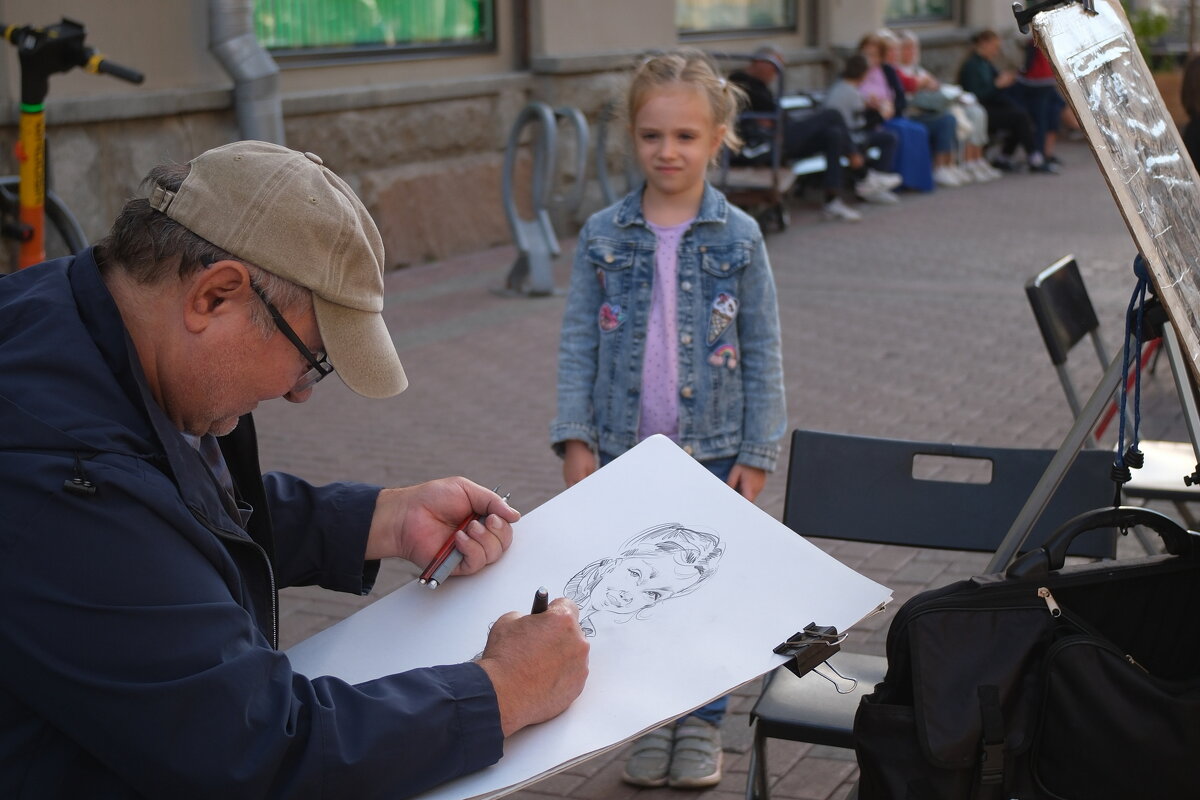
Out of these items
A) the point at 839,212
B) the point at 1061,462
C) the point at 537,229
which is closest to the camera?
the point at 1061,462

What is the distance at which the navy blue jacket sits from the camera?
1456 millimetres

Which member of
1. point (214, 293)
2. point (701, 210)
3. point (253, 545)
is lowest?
point (253, 545)

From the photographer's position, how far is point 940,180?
14.1 m

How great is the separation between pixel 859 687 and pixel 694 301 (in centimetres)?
102

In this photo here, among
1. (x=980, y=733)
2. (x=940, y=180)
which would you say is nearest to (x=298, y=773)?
(x=980, y=733)

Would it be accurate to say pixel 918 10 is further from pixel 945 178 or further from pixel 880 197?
pixel 880 197

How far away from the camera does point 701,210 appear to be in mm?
3260

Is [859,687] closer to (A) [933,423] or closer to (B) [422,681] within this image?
(B) [422,681]

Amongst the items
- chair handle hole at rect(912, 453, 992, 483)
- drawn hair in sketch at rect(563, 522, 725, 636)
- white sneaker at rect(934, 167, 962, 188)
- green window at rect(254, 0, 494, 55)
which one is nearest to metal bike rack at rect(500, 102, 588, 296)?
green window at rect(254, 0, 494, 55)

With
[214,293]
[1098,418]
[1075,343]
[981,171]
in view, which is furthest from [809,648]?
[981,171]

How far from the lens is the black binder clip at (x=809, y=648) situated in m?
1.82

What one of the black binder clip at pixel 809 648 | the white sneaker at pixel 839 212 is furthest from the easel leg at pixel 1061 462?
the white sneaker at pixel 839 212

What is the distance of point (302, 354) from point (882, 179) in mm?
12023

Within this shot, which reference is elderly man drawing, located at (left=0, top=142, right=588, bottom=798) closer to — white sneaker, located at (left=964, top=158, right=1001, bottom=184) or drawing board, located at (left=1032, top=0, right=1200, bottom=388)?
drawing board, located at (left=1032, top=0, right=1200, bottom=388)
